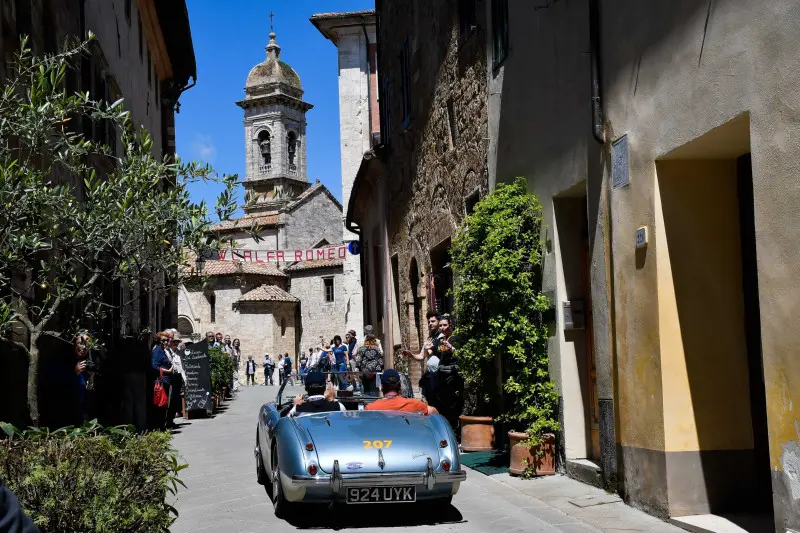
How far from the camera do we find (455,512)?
7.98 meters

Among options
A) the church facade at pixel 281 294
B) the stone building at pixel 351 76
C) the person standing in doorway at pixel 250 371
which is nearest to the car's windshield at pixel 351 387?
the stone building at pixel 351 76

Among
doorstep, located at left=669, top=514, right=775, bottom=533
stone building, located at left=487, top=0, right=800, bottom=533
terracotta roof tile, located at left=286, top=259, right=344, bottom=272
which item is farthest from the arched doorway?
terracotta roof tile, located at left=286, top=259, right=344, bottom=272

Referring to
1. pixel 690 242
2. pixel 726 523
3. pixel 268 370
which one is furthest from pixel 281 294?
pixel 726 523

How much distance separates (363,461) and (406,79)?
1228cm

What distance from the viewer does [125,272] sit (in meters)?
7.84

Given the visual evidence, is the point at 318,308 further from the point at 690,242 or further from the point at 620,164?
the point at 690,242

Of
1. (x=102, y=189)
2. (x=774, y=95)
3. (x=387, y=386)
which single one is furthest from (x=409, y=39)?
(x=774, y=95)

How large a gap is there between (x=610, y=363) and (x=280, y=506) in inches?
121

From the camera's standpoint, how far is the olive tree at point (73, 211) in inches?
253

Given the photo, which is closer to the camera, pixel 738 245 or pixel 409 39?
pixel 738 245

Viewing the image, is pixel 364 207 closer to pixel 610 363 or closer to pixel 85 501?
pixel 610 363

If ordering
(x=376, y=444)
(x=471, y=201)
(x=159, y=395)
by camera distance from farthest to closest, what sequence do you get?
1. (x=159, y=395)
2. (x=471, y=201)
3. (x=376, y=444)

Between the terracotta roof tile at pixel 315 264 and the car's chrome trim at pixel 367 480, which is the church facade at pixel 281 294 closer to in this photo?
the terracotta roof tile at pixel 315 264

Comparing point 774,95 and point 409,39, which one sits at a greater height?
point 409,39
